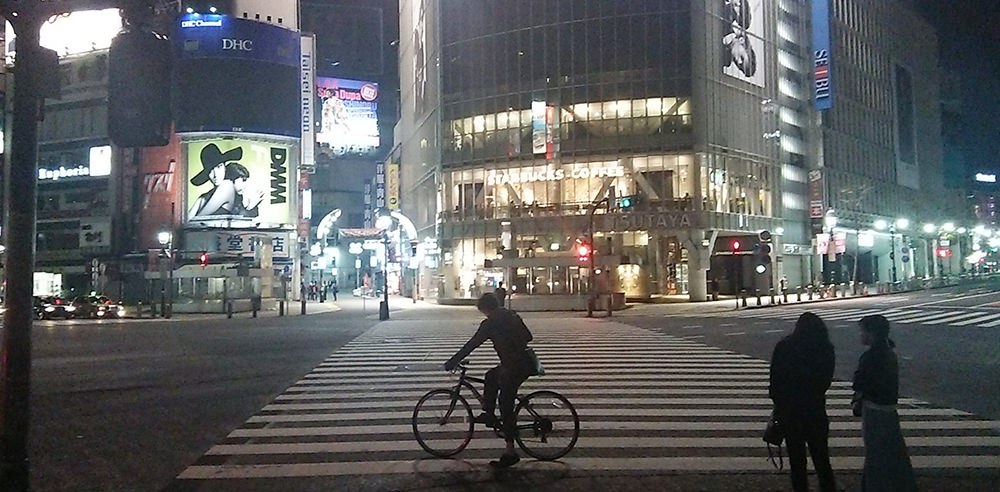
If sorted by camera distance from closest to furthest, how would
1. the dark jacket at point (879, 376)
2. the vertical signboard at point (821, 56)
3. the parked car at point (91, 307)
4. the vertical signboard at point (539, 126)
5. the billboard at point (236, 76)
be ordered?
the dark jacket at point (879, 376) → the parked car at point (91, 307) → the vertical signboard at point (539, 126) → the billboard at point (236, 76) → the vertical signboard at point (821, 56)

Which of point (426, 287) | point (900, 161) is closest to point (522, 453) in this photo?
point (426, 287)

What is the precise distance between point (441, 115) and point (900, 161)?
5768cm

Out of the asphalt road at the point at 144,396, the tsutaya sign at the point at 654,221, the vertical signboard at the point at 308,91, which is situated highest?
the vertical signboard at the point at 308,91

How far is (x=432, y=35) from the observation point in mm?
67188

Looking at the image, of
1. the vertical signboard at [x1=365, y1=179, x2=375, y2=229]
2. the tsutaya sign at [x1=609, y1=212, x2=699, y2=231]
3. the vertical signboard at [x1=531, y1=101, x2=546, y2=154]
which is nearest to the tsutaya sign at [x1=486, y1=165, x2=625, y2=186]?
the vertical signboard at [x1=531, y1=101, x2=546, y2=154]

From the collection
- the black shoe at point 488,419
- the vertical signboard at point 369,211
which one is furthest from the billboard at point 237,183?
the black shoe at point 488,419

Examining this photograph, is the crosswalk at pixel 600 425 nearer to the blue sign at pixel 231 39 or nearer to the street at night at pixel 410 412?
the street at night at pixel 410 412

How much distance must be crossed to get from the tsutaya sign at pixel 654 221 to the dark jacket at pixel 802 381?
166 ft

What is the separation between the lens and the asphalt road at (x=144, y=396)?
8.94m

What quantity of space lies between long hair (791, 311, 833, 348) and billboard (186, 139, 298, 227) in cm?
6344

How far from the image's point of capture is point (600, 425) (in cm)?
1070

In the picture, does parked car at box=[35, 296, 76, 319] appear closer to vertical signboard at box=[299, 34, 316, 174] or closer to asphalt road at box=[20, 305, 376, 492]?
asphalt road at box=[20, 305, 376, 492]

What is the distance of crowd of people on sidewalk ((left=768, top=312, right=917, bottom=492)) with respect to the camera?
608cm

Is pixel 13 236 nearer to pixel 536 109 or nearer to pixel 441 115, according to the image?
pixel 536 109
